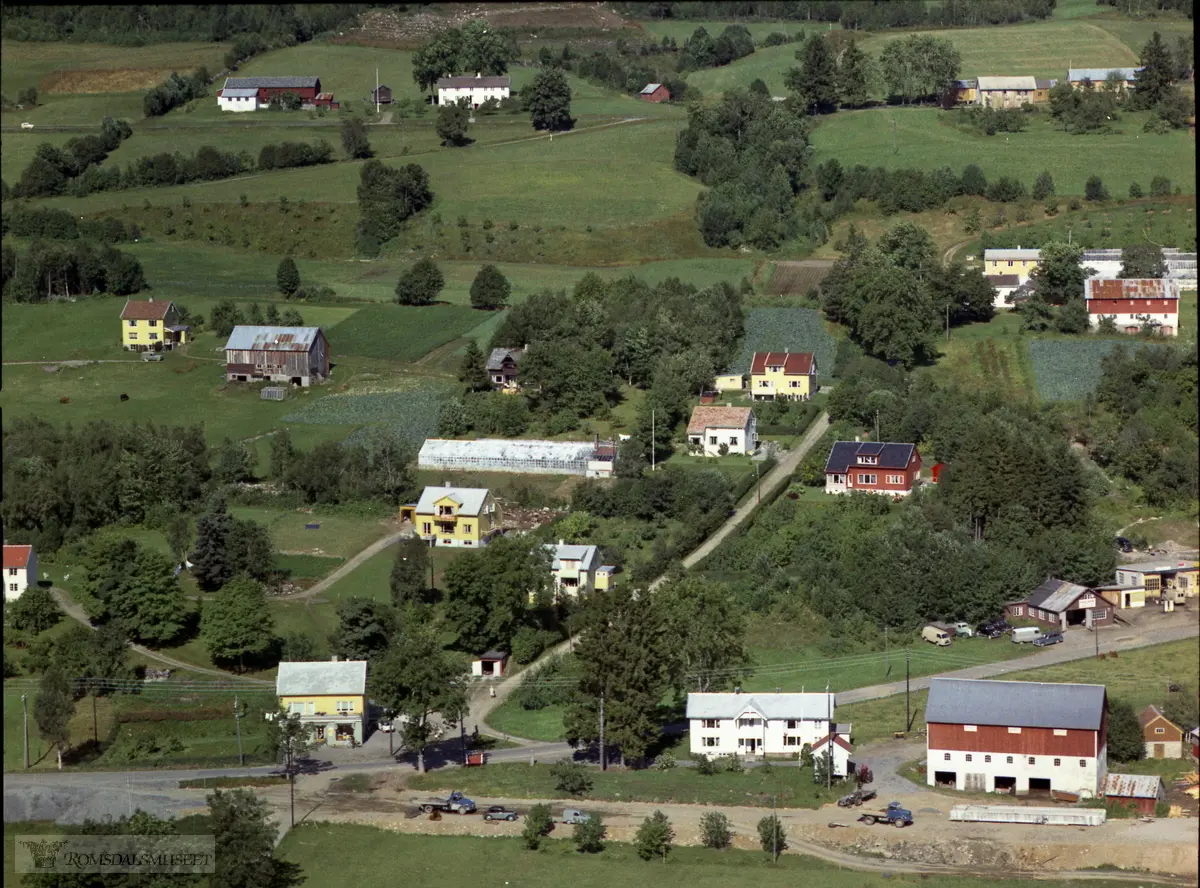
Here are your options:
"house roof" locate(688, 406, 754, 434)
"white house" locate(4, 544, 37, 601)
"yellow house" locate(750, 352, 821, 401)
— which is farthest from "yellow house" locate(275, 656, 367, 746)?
"yellow house" locate(750, 352, 821, 401)

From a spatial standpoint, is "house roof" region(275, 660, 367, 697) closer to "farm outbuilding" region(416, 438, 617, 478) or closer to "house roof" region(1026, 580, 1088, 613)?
"farm outbuilding" region(416, 438, 617, 478)

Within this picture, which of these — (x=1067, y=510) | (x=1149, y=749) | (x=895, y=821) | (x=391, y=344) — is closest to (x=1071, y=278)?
(x=1067, y=510)

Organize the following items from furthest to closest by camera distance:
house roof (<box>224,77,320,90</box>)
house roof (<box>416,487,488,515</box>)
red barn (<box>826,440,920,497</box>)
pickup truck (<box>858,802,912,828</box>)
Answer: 1. house roof (<box>224,77,320,90</box>)
2. red barn (<box>826,440,920,497</box>)
3. house roof (<box>416,487,488,515</box>)
4. pickup truck (<box>858,802,912,828</box>)

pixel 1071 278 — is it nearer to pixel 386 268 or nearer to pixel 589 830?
pixel 386 268

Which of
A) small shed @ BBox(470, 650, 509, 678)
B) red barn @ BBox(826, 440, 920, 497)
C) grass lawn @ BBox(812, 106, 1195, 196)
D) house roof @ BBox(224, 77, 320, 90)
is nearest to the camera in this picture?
small shed @ BBox(470, 650, 509, 678)

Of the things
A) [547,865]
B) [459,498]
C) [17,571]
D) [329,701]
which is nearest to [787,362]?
[459,498]

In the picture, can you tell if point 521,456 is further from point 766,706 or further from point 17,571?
point 766,706
